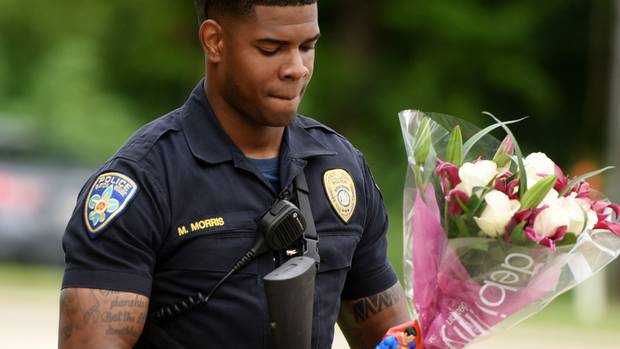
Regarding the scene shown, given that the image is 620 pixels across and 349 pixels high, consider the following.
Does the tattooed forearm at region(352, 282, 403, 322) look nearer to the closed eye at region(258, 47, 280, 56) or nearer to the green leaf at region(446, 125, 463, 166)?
the green leaf at region(446, 125, 463, 166)

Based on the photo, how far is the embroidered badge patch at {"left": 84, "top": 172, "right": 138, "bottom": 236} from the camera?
3.01 meters

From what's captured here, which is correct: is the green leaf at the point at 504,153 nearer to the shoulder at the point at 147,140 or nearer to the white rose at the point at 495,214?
the white rose at the point at 495,214

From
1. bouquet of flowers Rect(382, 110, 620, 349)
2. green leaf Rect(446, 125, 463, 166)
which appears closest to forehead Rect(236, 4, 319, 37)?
bouquet of flowers Rect(382, 110, 620, 349)

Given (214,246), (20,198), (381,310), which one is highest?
(214,246)

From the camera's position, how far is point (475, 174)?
9.62 ft

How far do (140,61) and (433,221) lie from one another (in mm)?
18329

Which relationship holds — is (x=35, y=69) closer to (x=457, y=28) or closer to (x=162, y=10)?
(x=162, y=10)

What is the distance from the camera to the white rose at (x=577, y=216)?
2887 mm

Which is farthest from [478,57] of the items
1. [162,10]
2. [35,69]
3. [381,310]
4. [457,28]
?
[381,310]

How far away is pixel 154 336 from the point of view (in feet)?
10.3

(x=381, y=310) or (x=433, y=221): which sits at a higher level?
(x=433, y=221)

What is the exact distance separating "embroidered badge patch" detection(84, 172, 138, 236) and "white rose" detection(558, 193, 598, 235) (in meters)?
0.98

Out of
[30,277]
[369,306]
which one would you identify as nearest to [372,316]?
[369,306]

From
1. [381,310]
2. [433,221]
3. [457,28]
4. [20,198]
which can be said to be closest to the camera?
[433,221]
